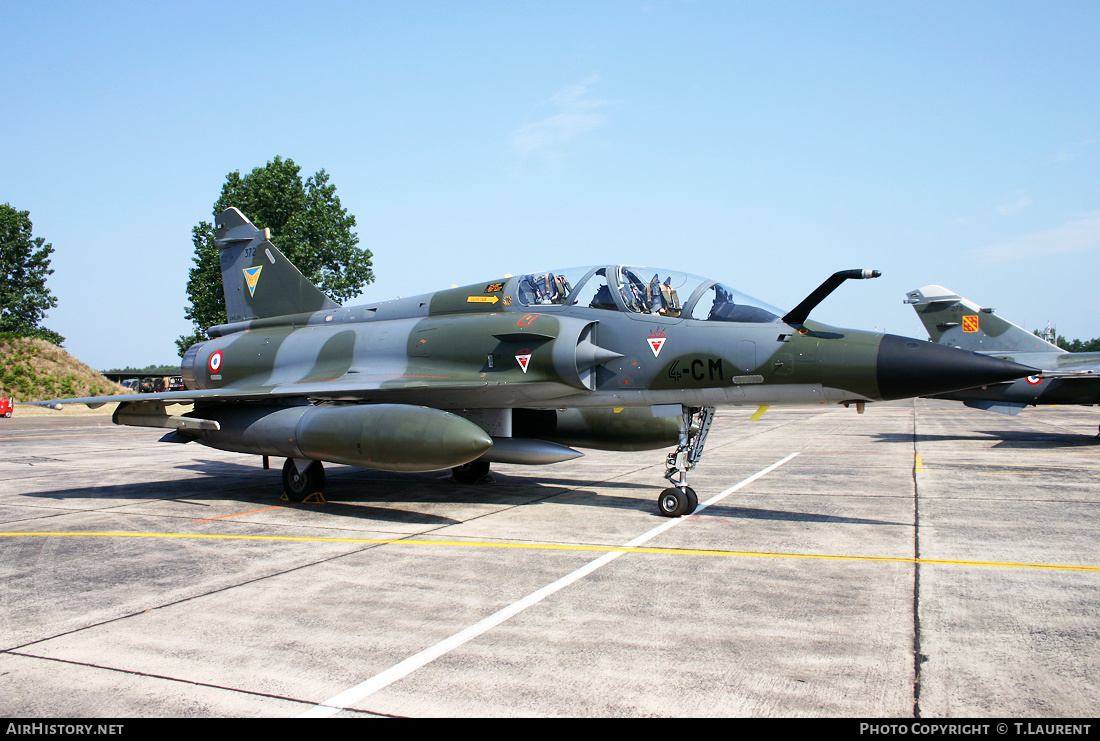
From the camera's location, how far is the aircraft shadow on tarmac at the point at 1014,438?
18328mm

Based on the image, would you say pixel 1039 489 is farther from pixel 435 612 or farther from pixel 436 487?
pixel 435 612

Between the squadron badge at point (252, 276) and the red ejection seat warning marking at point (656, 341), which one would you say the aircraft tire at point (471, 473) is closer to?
the red ejection seat warning marking at point (656, 341)

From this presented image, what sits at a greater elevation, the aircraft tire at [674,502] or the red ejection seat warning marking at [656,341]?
the red ejection seat warning marking at [656,341]

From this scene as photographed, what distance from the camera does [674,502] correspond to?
343 inches

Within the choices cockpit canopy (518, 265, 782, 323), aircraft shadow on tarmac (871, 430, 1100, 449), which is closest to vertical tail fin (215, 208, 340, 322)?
cockpit canopy (518, 265, 782, 323)

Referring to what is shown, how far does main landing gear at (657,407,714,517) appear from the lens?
8688 mm

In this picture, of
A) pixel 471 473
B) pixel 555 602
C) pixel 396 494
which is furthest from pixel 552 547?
pixel 471 473

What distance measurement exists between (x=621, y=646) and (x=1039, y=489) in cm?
930

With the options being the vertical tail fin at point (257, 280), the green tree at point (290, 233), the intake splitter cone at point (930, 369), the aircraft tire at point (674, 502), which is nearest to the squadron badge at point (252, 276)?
the vertical tail fin at point (257, 280)

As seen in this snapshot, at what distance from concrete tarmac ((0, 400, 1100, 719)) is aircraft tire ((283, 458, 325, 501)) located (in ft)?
1.01

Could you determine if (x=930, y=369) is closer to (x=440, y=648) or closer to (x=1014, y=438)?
(x=440, y=648)

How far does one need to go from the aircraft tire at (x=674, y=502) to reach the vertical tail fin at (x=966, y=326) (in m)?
16.4

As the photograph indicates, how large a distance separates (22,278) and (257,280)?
70.7 meters
